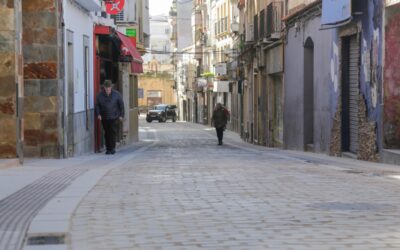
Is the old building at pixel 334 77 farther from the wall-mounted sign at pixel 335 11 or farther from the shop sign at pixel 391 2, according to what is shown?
the shop sign at pixel 391 2

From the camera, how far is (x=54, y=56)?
A: 15797 mm

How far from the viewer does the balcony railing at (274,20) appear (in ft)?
94.0

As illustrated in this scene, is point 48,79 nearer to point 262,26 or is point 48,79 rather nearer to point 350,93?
point 350,93

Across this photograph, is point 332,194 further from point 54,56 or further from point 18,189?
point 54,56

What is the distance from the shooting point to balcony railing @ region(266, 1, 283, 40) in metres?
28.7

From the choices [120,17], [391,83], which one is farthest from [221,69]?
[391,83]

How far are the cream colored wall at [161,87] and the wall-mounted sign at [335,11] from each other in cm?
9050

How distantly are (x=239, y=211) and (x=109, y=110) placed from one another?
10877 mm

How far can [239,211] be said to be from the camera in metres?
8.15

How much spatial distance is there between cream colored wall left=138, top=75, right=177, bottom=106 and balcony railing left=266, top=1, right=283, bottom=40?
78.4 metres

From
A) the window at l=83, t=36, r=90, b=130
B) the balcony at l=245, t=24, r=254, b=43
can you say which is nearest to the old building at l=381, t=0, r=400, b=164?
the window at l=83, t=36, r=90, b=130

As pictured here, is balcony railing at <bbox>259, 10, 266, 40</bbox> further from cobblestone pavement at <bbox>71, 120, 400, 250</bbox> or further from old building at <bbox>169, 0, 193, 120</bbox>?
old building at <bbox>169, 0, 193, 120</bbox>

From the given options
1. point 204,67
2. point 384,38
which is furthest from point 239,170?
point 204,67

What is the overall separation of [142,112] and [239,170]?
9709cm
